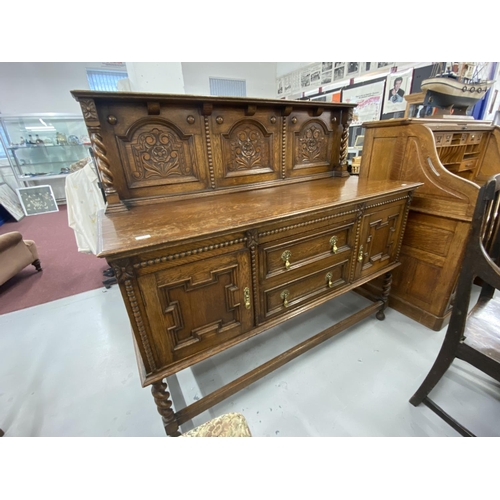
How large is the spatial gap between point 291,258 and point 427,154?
4.07ft

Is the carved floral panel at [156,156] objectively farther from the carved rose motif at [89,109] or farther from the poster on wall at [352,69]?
the poster on wall at [352,69]

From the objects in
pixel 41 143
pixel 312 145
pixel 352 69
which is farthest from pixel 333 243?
pixel 41 143

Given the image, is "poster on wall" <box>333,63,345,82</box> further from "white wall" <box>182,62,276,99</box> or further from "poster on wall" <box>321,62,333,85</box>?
"white wall" <box>182,62,276,99</box>

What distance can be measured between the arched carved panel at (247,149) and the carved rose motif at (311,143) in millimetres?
292

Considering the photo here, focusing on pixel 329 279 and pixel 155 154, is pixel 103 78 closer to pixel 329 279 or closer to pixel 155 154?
pixel 155 154

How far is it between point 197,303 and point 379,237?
1221mm

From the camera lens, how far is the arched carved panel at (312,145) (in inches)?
66.7

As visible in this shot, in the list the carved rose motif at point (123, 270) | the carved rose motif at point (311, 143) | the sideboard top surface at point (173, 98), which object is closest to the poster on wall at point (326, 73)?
the carved rose motif at point (311, 143)

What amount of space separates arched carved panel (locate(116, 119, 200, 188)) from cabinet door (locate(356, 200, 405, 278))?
1.06 meters

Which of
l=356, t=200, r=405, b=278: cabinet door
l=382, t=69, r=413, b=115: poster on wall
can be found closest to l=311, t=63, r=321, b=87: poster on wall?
l=382, t=69, r=413, b=115: poster on wall

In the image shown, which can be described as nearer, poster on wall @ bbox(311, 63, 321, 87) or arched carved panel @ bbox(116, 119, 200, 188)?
arched carved panel @ bbox(116, 119, 200, 188)

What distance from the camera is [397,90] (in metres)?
3.27

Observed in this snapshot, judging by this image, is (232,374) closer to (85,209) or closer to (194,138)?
(194,138)

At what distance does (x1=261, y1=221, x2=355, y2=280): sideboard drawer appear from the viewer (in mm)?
1099
